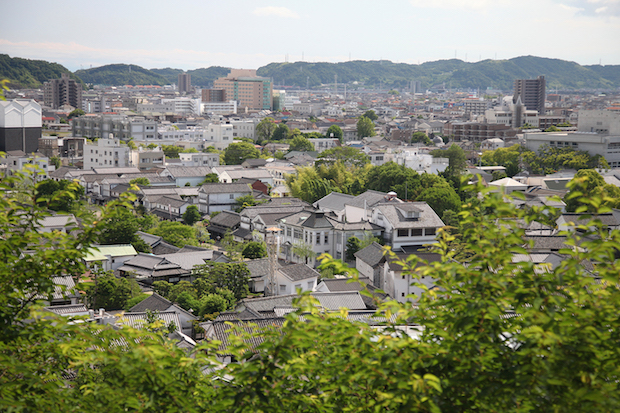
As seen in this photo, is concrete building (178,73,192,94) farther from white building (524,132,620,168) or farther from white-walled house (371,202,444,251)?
white-walled house (371,202,444,251)

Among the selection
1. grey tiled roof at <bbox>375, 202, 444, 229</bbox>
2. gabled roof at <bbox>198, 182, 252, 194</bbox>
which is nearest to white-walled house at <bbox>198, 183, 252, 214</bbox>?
gabled roof at <bbox>198, 182, 252, 194</bbox>

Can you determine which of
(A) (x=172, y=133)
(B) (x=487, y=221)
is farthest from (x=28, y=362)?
(A) (x=172, y=133)

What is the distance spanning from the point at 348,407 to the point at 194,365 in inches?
24.1

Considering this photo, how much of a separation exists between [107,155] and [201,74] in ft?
370

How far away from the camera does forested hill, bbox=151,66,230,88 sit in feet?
424

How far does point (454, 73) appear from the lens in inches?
5684

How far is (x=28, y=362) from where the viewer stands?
2.24 meters

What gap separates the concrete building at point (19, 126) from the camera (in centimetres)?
3058

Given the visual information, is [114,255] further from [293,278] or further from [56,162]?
[56,162]

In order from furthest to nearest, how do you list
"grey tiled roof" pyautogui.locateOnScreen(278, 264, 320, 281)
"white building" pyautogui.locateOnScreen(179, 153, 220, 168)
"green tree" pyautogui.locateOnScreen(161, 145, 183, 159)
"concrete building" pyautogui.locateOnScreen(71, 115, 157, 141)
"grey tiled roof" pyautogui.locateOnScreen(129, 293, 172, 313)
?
"concrete building" pyautogui.locateOnScreen(71, 115, 157, 141), "green tree" pyautogui.locateOnScreen(161, 145, 183, 159), "white building" pyautogui.locateOnScreen(179, 153, 220, 168), "grey tiled roof" pyautogui.locateOnScreen(278, 264, 320, 281), "grey tiled roof" pyautogui.locateOnScreen(129, 293, 172, 313)

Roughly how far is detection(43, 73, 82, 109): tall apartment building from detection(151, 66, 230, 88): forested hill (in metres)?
66.0

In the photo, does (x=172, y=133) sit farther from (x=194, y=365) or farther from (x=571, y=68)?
(x=571, y=68)

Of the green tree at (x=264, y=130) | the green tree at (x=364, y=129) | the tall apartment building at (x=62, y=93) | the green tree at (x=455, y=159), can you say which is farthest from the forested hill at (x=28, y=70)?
the green tree at (x=455, y=159)

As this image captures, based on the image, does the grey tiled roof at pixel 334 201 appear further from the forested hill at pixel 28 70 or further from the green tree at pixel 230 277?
the forested hill at pixel 28 70
